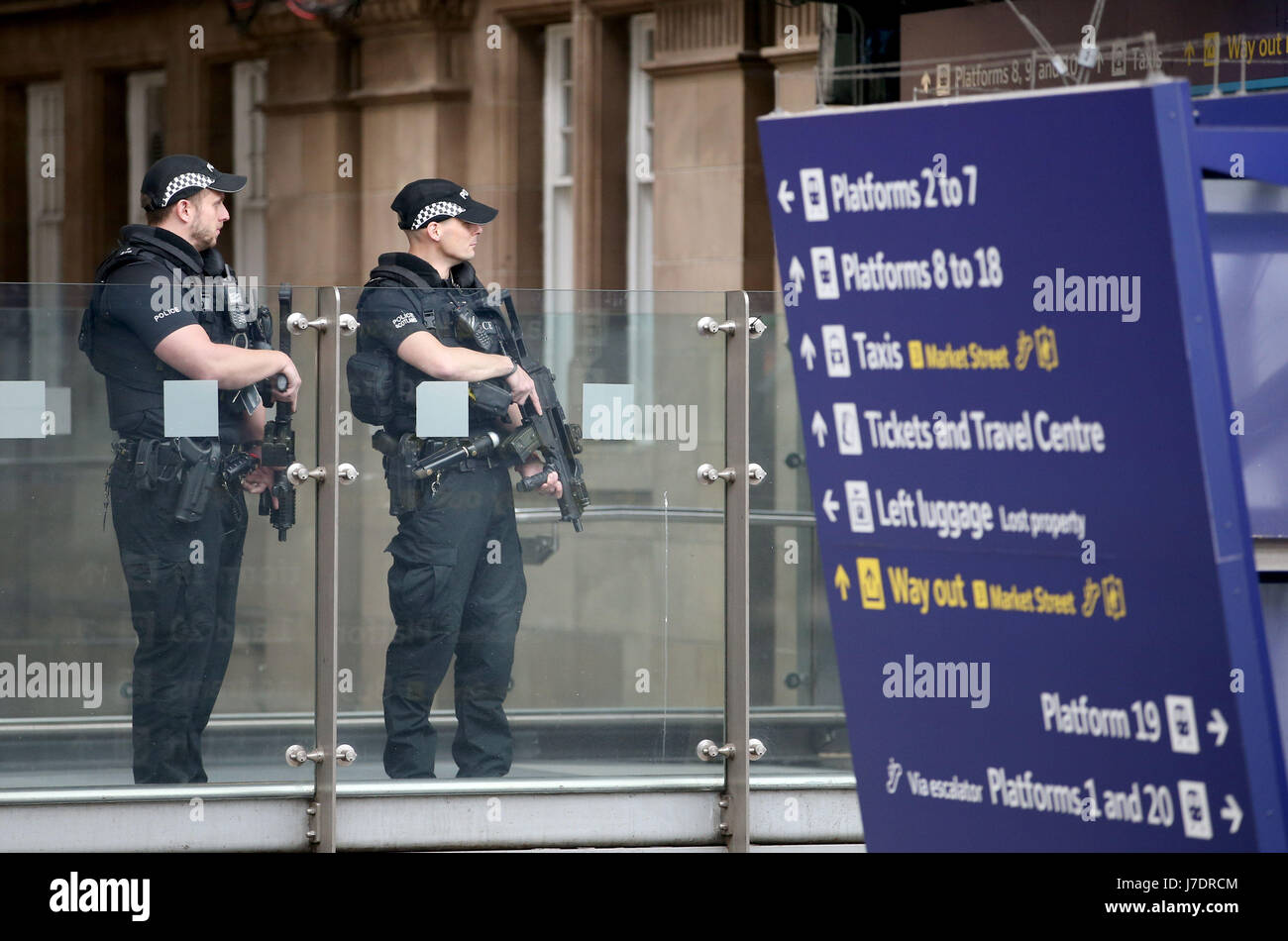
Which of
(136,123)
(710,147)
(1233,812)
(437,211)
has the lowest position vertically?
(1233,812)

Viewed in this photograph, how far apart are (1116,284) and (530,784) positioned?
3948mm

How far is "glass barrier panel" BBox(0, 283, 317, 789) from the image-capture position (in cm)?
639

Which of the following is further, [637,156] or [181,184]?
[637,156]

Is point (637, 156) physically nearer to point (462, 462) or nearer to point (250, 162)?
point (250, 162)

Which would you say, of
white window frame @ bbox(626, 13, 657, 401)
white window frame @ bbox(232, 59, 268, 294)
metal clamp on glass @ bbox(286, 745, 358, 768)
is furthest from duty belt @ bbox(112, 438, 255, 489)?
white window frame @ bbox(232, 59, 268, 294)

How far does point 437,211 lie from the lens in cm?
675

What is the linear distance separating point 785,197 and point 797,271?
0.45ft

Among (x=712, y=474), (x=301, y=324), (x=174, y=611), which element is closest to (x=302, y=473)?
(x=301, y=324)

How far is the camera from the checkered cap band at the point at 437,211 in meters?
6.73

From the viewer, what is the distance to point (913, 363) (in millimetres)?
3711

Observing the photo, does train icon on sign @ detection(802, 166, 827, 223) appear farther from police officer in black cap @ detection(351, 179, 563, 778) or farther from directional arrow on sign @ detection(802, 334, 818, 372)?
police officer in black cap @ detection(351, 179, 563, 778)

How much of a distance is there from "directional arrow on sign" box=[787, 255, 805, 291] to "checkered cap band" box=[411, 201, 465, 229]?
2980 mm

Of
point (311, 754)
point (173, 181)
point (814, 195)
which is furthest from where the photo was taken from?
point (311, 754)
